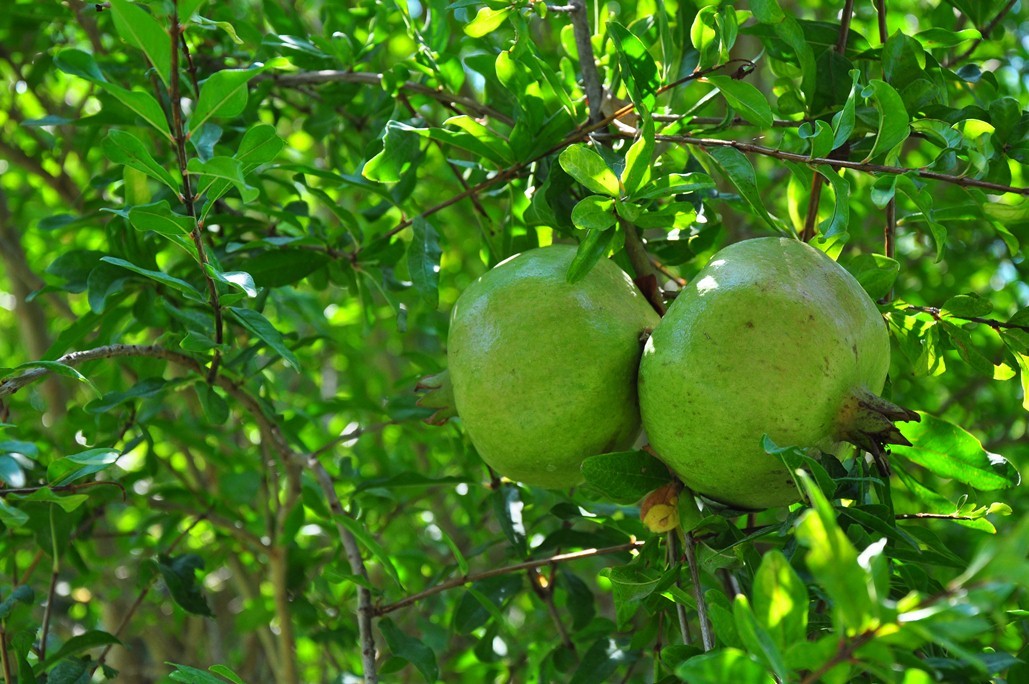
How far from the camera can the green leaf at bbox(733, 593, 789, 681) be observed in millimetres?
771

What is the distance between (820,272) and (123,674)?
7.80 ft

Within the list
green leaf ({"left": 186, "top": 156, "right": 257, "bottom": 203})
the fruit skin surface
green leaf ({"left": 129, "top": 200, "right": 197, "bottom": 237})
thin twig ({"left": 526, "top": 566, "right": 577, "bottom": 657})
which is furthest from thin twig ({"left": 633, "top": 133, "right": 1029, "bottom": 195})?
thin twig ({"left": 526, "top": 566, "right": 577, "bottom": 657})

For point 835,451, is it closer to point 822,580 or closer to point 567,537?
point 822,580

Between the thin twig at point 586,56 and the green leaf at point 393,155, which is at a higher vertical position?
the thin twig at point 586,56

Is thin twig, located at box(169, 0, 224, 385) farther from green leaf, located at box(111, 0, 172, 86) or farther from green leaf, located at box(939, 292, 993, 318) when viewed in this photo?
green leaf, located at box(939, 292, 993, 318)

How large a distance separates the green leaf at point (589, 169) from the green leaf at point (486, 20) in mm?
313

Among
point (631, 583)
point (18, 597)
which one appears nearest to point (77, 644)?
point (18, 597)

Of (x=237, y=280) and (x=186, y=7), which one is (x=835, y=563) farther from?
(x=186, y=7)

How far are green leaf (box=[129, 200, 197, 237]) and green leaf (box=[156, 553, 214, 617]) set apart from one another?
88 centimetres

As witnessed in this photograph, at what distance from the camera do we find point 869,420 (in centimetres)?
111

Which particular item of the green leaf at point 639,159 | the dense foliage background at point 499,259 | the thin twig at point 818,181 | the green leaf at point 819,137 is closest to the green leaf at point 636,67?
the dense foliage background at point 499,259

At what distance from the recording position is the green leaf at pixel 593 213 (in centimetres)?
117

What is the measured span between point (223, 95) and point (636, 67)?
55 cm

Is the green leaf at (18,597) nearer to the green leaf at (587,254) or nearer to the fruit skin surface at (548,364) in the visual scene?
the fruit skin surface at (548,364)
